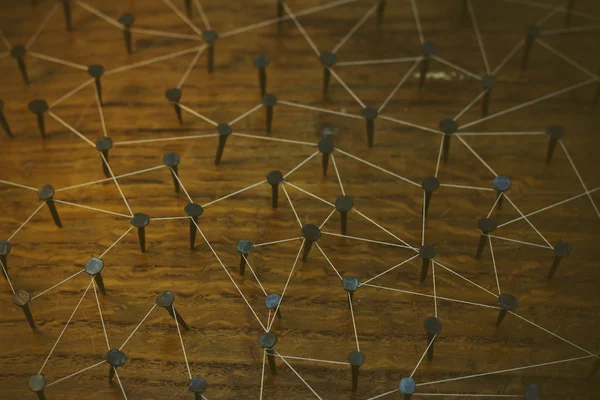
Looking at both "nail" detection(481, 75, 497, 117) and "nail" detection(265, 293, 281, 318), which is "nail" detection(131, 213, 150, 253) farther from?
"nail" detection(481, 75, 497, 117)

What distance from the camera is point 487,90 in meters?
1.70

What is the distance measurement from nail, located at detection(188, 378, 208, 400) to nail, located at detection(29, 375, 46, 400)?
248 millimetres

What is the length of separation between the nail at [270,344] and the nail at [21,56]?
891mm

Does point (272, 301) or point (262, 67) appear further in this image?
point (262, 67)

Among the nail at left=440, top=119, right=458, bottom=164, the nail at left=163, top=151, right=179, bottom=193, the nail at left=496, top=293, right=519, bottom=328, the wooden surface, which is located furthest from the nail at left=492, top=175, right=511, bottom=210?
the nail at left=163, top=151, right=179, bottom=193

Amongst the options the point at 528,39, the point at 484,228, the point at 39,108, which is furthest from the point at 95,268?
the point at 528,39

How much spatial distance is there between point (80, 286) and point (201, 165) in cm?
37

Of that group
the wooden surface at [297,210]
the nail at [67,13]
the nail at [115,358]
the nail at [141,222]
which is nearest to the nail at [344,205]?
the wooden surface at [297,210]

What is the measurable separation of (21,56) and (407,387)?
1139mm

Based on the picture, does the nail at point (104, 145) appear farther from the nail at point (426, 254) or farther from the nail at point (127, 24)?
the nail at point (426, 254)

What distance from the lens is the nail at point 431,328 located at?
135 centimetres

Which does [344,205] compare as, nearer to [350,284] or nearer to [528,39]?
[350,284]

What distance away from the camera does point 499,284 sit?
1.48 metres

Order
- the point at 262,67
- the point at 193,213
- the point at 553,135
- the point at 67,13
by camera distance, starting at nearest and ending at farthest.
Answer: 1. the point at 193,213
2. the point at 553,135
3. the point at 262,67
4. the point at 67,13
